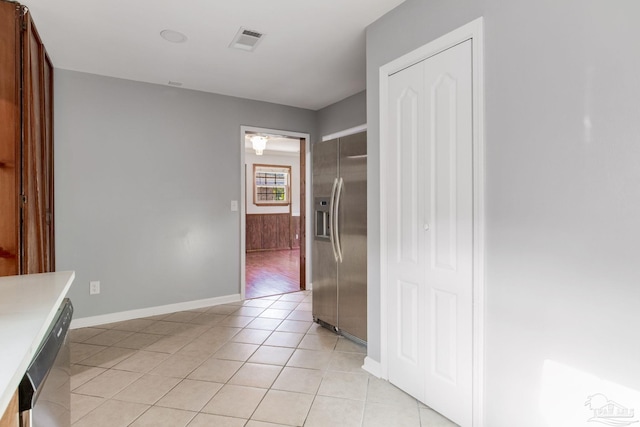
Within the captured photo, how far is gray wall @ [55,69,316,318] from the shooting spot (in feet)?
11.0

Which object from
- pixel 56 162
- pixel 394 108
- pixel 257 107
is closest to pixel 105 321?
pixel 56 162

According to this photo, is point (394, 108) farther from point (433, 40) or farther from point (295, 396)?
point (295, 396)

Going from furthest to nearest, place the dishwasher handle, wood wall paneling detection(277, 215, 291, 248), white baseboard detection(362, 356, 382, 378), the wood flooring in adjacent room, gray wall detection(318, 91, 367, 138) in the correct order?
wood wall paneling detection(277, 215, 291, 248) → the wood flooring in adjacent room → gray wall detection(318, 91, 367, 138) → white baseboard detection(362, 356, 382, 378) → the dishwasher handle

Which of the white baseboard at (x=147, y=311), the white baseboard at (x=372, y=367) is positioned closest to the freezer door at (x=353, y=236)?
the white baseboard at (x=372, y=367)

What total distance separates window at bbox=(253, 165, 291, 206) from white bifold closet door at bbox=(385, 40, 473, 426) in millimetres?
6392

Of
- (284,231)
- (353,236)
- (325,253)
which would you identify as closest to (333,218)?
(353,236)

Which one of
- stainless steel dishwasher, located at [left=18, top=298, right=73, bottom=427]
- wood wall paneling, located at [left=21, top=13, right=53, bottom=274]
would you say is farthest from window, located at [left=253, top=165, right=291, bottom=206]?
stainless steel dishwasher, located at [left=18, top=298, right=73, bottom=427]

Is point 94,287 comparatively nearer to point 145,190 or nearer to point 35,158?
point 145,190

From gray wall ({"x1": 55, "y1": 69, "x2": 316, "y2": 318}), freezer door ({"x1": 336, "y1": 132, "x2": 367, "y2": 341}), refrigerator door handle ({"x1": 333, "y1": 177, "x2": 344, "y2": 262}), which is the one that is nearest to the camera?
freezer door ({"x1": 336, "y1": 132, "x2": 367, "y2": 341})

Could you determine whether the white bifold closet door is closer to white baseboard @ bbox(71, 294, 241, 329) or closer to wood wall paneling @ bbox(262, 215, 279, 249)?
white baseboard @ bbox(71, 294, 241, 329)

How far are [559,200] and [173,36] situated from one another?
2.75 m

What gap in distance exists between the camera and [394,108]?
7.33 ft

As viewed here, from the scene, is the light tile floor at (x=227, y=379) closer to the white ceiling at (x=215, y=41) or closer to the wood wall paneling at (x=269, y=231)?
the white ceiling at (x=215, y=41)

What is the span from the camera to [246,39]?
2.70 metres
